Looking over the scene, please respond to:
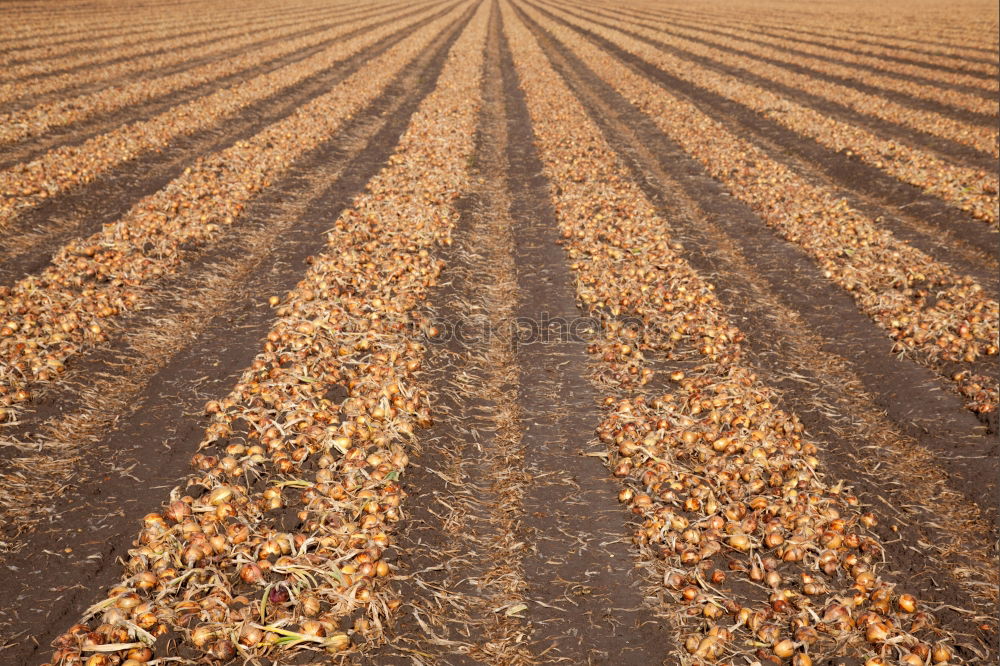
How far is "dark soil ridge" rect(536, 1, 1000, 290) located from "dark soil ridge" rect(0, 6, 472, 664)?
1129 centimetres

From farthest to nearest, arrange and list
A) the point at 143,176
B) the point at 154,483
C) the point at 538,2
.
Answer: the point at 538,2
the point at 143,176
the point at 154,483

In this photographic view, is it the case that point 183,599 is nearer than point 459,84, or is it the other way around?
point 183,599

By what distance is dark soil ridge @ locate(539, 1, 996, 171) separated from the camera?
14375 millimetres

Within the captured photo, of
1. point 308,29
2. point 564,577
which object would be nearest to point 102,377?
point 564,577

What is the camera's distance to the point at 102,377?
6027 mm

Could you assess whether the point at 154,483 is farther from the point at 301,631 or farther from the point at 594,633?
the point at 594,633

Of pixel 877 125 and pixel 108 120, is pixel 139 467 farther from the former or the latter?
pixel 877 125

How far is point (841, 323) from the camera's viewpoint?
758cm

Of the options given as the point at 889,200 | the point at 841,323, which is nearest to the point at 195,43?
the point at 889,200

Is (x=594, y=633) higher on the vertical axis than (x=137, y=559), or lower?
lower

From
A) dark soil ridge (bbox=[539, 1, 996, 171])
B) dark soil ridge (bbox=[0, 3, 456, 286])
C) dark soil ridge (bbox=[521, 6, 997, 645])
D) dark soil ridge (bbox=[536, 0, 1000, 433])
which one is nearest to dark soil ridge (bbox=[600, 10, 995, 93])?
dark soil ridge (bbox=[539, 1, 996, 171])

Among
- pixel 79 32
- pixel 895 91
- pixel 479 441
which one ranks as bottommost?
pixel 479 441

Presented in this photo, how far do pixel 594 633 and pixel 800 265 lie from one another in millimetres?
7807

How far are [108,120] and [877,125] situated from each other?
23.9m
